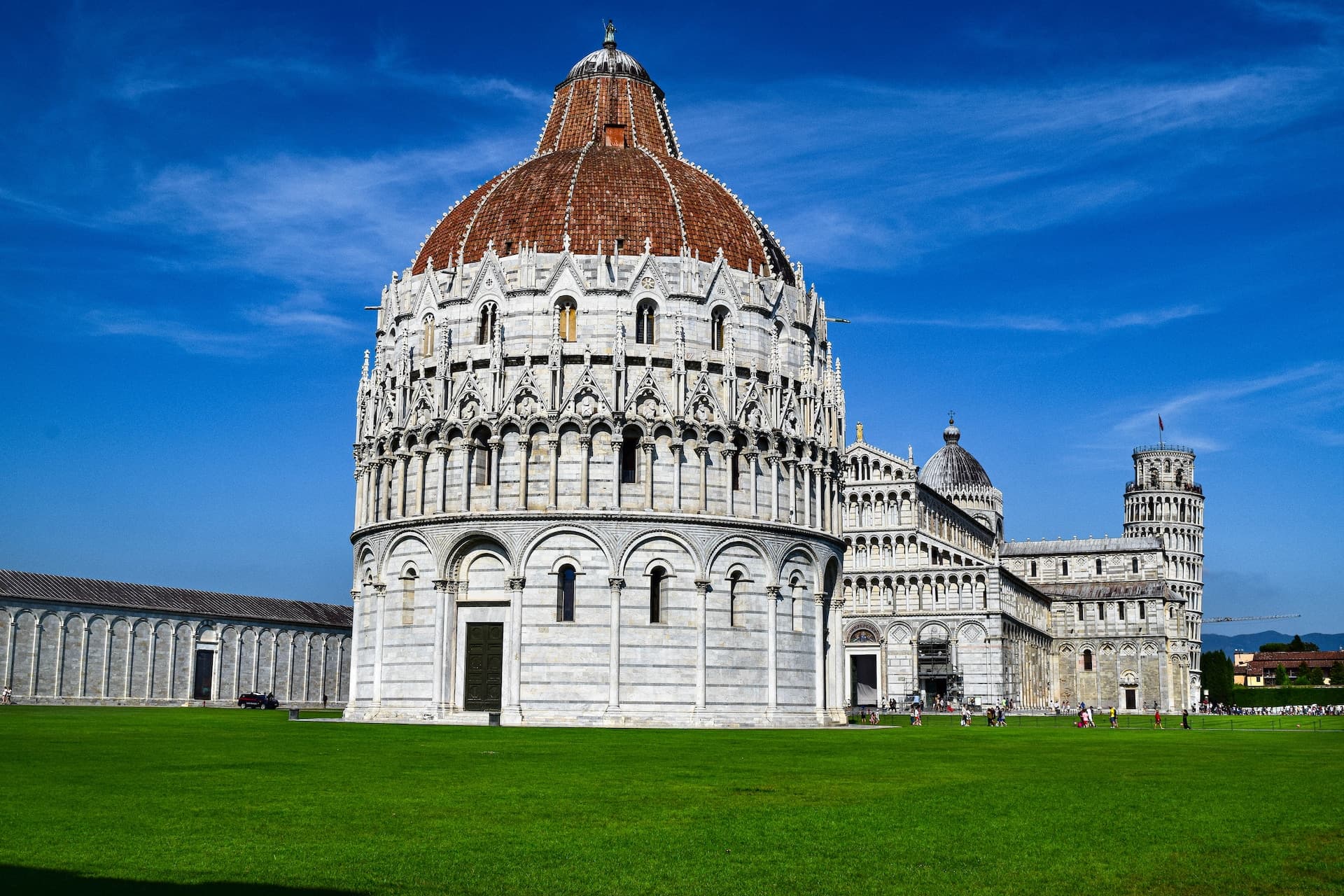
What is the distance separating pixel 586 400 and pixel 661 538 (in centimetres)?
659

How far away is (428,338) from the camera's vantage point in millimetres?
62531

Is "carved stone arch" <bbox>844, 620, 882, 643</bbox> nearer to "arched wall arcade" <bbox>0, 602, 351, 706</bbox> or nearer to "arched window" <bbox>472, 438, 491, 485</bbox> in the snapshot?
"arched wall arcade" <bbox>0, 602, 351, 706</bbox>

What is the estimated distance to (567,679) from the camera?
56.0 meters

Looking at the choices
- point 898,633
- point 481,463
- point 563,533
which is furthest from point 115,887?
point 898,633

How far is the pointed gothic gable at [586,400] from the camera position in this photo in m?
57.3

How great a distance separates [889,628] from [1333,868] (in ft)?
312

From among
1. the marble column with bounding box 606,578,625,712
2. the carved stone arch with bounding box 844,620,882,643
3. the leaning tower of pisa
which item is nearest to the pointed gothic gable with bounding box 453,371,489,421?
the marble column with bounding box 606,578,625,712

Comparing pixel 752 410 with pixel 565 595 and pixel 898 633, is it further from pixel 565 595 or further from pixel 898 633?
pixel 898 633

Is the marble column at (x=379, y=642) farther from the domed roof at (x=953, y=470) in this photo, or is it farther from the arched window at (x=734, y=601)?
the domed roof at (x=953, y=470)

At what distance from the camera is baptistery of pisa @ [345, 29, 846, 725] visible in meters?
56.5

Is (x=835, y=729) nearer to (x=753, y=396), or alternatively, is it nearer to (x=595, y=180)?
(x=753, y=396)

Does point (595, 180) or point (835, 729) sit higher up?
point (595, 180)

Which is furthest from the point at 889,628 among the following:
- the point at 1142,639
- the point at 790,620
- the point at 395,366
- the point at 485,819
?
the point at 485,819

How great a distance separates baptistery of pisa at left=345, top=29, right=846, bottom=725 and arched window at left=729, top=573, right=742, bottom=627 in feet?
0.21
